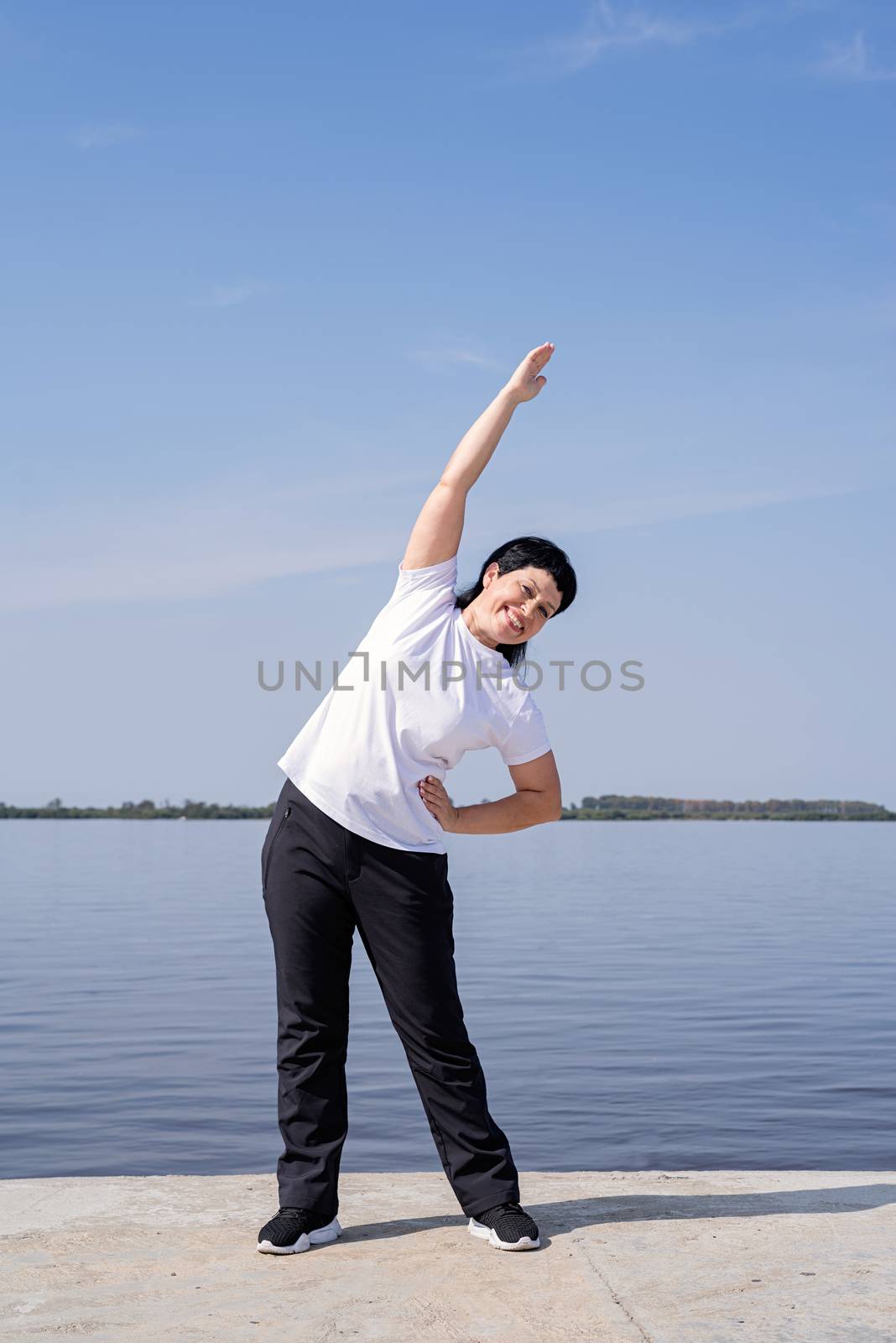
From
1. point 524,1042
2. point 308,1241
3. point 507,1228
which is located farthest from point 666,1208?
point 524,1042

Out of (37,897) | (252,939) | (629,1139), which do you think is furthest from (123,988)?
(37,897)

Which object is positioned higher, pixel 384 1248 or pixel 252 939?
pixel 384 1248

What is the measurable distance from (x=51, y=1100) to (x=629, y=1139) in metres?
3.84

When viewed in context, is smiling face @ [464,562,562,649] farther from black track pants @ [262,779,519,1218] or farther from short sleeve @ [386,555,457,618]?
black track pants @ [262,779,519,1218]

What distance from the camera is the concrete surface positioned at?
2.92 meters

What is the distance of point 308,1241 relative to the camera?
3.58 m

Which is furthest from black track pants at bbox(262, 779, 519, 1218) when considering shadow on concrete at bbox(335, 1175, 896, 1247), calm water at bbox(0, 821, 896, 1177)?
calm water at bbox(0, 821, 896, 1177)

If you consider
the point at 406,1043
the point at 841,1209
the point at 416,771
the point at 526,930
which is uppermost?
the point at 416,771

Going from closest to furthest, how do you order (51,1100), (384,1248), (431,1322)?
(431,1322) < (384,1248) < (51,1100)

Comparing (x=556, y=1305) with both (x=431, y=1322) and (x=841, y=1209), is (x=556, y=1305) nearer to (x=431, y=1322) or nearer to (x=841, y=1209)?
(x=431, y=1322)

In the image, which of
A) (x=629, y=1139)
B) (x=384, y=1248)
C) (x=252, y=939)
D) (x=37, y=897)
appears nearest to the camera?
(x=384, y=1248)

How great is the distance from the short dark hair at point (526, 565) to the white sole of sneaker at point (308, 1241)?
168cm

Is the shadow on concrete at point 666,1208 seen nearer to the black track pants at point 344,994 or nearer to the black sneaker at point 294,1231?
the black sneaker at point 294,1231

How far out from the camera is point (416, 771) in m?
3.67
